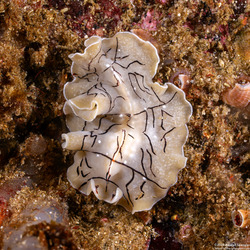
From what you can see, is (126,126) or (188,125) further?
(188,125)

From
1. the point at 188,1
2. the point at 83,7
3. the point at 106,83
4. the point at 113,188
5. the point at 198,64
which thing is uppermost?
the point at 188,1

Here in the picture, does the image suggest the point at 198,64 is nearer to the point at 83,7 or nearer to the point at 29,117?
the point at 83,7

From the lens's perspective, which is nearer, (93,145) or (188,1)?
(93,145)

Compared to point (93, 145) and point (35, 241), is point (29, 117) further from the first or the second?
point (35, 241)

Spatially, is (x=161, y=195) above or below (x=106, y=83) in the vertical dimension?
below

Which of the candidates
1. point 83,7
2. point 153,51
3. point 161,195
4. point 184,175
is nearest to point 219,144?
point 184,175

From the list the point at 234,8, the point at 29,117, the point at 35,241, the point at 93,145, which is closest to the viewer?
the point at 35,241

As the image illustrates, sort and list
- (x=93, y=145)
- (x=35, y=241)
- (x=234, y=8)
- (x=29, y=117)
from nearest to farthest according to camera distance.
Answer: (x=35, y=241) → (x=93, y=145) → (x=29, y=117) → (x=234, y=8)
